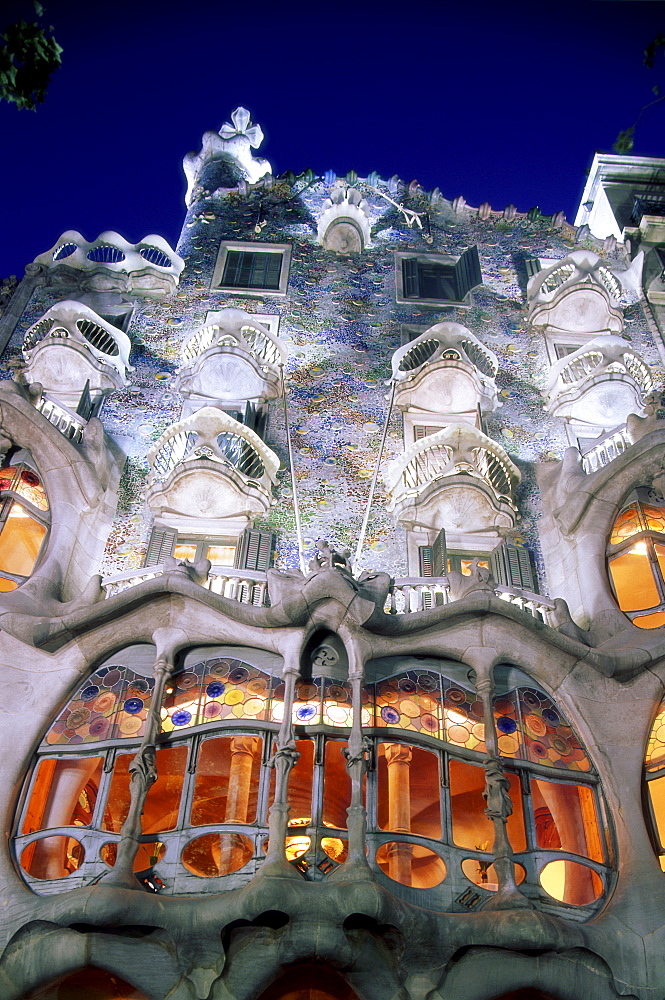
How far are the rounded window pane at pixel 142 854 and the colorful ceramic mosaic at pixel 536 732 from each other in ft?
14.2

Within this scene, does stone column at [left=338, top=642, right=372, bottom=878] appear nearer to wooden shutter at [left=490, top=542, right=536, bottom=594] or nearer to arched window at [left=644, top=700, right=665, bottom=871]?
arched window at [left=644, top=700, right=665, bottom=871]

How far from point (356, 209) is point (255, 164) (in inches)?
253

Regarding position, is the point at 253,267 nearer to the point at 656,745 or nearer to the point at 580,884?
the point at 656,745

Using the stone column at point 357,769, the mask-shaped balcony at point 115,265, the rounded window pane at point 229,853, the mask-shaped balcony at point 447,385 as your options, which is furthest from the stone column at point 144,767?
the mask-shaped balcony at point 115,265

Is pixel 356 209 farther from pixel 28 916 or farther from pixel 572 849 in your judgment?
pixel 28 916

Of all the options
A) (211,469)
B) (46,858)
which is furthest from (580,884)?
(211,469)

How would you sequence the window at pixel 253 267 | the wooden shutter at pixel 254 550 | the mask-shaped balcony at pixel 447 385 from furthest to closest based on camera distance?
the window at pixel 253 267
the mask-shaped balcony at pixel 447 385
the wooden shutter at pixel 254 550

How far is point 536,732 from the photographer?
11523 millimetres

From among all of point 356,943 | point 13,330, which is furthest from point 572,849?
point 13,330

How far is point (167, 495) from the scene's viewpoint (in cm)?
1523

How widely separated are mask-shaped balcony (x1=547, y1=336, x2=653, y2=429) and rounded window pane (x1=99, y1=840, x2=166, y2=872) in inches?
458

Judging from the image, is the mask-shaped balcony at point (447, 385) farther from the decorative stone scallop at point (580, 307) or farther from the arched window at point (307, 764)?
the arched window at point (307, 764)

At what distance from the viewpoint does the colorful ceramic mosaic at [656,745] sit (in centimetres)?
1146

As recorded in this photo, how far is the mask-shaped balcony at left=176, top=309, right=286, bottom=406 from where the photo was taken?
58.0 feet
